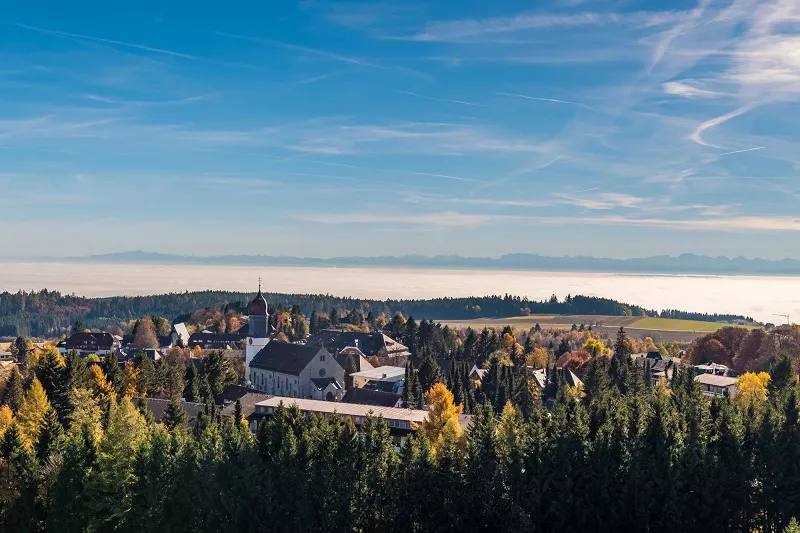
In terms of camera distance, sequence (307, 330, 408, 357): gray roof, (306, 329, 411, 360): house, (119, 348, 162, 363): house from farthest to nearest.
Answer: (307, 330, 408, 357): gray roof, (306, 329, 411, 360): house, (119, 348, 162, 363): house

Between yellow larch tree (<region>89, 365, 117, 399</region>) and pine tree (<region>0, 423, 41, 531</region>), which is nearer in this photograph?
pine tree (<region>0, 423, 41, 531</region>)

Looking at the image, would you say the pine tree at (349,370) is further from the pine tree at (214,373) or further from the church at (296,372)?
the pine tree at (214,373)

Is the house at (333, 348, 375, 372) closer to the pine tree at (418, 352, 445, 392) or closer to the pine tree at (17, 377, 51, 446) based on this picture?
the pine tree at (418, 352, 445, 392)

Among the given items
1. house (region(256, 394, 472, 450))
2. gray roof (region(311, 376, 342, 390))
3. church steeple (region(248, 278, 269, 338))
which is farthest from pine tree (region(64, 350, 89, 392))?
church steeple (region(248, 278, 269, 338))

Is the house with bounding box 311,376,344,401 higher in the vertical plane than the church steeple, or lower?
lower

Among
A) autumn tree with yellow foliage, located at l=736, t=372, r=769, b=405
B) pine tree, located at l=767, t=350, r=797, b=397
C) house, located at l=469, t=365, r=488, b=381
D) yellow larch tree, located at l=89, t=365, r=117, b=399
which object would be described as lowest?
house, located at l=469, t=365, r=488, b=381

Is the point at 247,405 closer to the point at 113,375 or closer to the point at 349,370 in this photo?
the point at 113,375

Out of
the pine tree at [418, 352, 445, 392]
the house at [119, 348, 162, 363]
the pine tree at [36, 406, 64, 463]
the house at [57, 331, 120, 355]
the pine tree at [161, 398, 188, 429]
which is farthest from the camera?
the house at [57, 331, 120, 355]

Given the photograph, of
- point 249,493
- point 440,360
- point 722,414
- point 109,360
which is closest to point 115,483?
point 249,493
